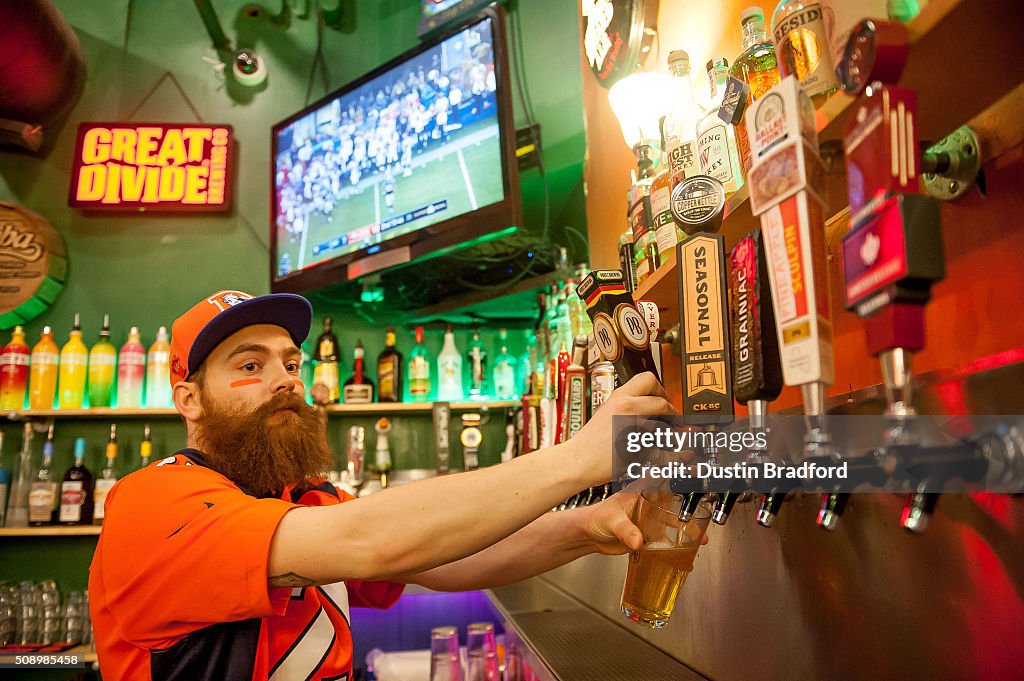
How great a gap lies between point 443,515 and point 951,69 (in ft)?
2.38

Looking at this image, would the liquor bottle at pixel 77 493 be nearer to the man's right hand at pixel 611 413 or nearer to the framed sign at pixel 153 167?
the framed sign at pixel 153 167

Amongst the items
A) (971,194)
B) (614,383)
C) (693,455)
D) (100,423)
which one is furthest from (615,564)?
(100,423)

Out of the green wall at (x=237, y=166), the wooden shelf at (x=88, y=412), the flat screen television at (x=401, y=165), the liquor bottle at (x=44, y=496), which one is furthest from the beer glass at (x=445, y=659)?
the liquor bottle at (x=44, y=496)

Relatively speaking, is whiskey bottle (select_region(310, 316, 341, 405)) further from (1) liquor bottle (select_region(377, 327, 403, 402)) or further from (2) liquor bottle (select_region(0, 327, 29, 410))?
(2) liquor bottle (select_region(0, 327, 29, 410))

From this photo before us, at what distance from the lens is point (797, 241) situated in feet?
1.84

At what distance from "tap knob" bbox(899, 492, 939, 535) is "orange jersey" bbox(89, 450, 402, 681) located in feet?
2.66

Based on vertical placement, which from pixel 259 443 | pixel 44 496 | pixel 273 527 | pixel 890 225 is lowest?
pixel 44 496

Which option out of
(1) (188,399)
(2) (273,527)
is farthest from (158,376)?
(2) (273,527)

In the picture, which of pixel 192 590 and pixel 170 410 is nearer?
pixel 192 590

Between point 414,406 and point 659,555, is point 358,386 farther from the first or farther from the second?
point 659,555

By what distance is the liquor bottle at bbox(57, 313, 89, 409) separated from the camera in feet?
12.3

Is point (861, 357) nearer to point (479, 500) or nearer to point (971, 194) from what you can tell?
point (971, 194)

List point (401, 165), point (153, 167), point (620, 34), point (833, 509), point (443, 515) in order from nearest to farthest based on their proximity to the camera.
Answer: point (833, 509)
point (443, 515)
point (620, 34)
point (401, 165)
point (153, 167)

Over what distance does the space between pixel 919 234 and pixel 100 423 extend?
4234 mm
